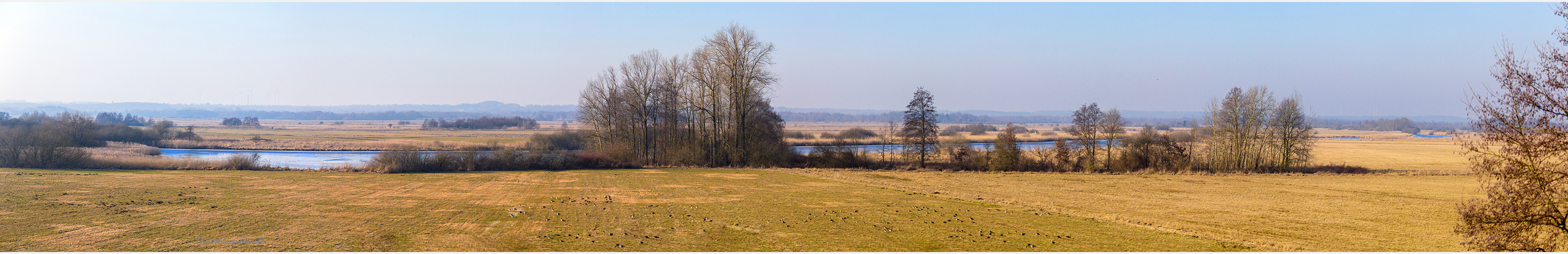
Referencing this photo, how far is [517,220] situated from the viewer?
13.2 meters

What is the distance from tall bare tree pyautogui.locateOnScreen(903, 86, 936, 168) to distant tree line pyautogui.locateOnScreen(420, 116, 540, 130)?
374 feet

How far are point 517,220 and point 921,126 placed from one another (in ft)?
90.4

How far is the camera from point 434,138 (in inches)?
3479

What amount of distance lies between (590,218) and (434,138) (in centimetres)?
8823

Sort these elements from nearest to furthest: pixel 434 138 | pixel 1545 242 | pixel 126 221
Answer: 1. pixel 1545 242
2. pixel 126 221
3. pixel 434 138

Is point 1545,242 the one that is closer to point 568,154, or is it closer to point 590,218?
point 590,218

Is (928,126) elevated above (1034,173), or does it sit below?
above

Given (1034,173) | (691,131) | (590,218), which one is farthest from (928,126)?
(590,218)

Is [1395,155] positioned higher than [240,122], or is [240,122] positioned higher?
[240,122]

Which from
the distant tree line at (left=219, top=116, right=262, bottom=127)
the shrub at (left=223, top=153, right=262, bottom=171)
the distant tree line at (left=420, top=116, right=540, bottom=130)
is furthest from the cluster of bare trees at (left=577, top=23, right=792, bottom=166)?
the distant tree line at (left=219, top=116, right=262, bottom=127)

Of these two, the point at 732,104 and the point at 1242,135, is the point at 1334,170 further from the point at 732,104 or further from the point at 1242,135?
the point at 732,104

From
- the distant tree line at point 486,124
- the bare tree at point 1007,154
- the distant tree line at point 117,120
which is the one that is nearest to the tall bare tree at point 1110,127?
the bare tree at point 1007,154

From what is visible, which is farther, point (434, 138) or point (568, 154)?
point (434, 138)

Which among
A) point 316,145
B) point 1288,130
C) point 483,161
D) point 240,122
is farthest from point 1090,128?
point 240,122
